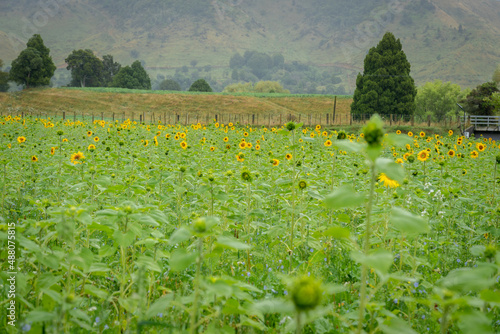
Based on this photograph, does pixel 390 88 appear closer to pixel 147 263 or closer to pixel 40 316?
pixel 147 263

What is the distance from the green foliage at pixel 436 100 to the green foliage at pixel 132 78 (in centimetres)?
5554

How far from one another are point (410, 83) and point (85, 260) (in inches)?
1389

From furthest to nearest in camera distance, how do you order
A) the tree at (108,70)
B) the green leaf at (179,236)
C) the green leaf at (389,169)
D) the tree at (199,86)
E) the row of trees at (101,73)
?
the tree at (108,70) → the tree at (199,86) → the row of trees at (101,73) → the green leaf at (179,236) → the green leaf at (389,169)

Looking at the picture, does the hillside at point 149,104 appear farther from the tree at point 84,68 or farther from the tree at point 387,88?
the tree at point 84,68

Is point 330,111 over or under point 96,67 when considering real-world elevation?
under

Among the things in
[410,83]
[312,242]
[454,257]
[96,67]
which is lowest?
[454,257]

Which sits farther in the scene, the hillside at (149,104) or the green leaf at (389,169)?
the hillside at (149,104)

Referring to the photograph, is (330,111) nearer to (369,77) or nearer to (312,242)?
(369,77)

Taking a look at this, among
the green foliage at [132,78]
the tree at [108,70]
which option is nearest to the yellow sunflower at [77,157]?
the green foliage at [132,78]

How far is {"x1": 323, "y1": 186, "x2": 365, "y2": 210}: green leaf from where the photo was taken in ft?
4.04

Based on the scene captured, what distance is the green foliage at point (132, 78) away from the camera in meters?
72.8

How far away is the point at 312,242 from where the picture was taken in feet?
9.12

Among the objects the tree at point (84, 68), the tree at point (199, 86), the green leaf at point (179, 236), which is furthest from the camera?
the tree at point (84, 68)

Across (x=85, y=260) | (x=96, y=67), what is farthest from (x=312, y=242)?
(x=96, y=67)
